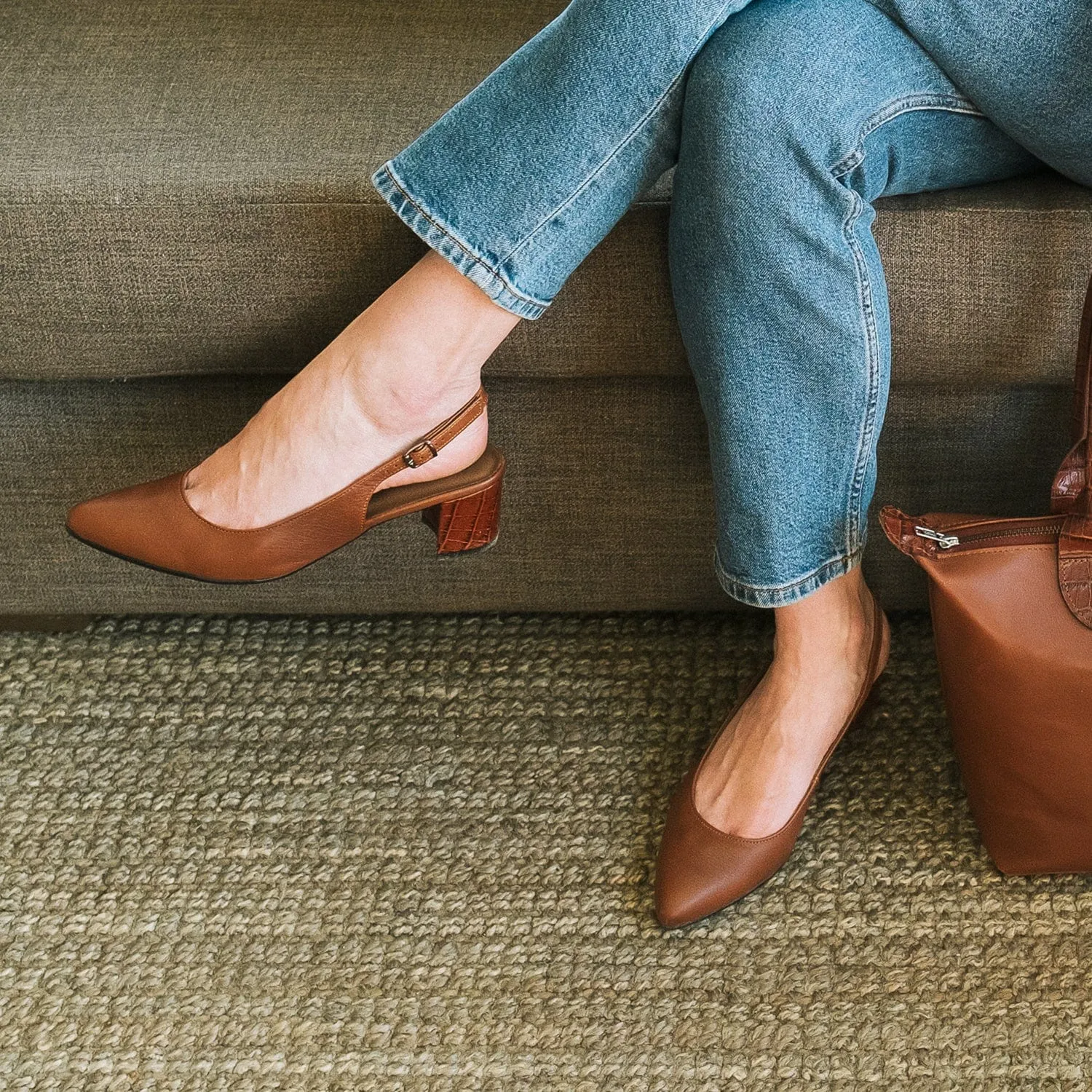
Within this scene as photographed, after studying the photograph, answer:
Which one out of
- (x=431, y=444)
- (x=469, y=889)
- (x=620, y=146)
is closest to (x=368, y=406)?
(x=431, y=444)

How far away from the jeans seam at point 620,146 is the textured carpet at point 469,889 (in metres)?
0.43

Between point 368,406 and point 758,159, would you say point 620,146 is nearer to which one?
point 758,159

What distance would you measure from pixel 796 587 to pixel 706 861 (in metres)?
0.20

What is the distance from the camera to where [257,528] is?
2.78 feet

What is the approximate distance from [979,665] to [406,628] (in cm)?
53

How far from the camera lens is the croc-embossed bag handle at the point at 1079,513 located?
2.43 ft

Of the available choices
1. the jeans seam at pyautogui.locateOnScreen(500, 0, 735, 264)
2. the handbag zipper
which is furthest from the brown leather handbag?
the jeans seam at pyautogui.locateOnScreen(500, 0, 735, 264)

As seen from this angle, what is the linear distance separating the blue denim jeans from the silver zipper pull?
0.06m

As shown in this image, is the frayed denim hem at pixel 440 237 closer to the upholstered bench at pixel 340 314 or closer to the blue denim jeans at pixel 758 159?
the blue denim jeans at pixel 758 159

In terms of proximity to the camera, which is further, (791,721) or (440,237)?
(791,721)

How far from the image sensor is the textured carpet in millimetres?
789

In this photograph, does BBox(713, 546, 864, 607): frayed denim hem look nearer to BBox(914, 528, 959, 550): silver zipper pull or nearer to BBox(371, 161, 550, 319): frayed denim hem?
BBox(914, 528, 959, 550): silver zipper pull

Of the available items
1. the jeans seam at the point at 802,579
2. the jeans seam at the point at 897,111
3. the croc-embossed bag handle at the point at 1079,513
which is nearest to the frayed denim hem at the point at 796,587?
the jeans seam at the point at 802,579

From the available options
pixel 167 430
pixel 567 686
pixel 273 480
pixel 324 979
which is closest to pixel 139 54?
pixel 167 430
